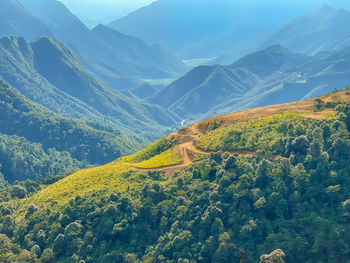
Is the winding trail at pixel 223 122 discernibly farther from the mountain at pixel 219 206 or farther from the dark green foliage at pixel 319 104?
the dark green foliage at pixel 319 104

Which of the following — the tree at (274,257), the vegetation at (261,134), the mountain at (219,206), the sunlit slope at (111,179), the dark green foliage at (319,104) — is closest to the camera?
the tree at (274,257)

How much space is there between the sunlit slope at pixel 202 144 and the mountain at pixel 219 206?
0.34 meters

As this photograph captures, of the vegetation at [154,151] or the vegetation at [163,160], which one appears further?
the vegetation at [154,151]

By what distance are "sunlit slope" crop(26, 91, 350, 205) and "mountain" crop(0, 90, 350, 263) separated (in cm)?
34

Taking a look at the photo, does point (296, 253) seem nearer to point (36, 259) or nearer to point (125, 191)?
point (125, 191)

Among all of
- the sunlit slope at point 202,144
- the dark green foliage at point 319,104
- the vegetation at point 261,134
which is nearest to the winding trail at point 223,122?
the sunlit slope at point 202,144

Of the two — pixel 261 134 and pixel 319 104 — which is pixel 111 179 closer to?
pixel 261 134

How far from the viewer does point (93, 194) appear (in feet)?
283

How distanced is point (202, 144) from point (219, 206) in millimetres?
24567

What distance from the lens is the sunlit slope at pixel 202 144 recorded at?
8812 centimetres

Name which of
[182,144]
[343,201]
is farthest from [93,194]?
[343,201]

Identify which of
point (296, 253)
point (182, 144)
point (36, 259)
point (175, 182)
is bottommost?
point (296, 253)

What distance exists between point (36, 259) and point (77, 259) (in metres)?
7.62

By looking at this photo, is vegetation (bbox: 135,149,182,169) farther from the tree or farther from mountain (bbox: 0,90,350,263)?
the tree
